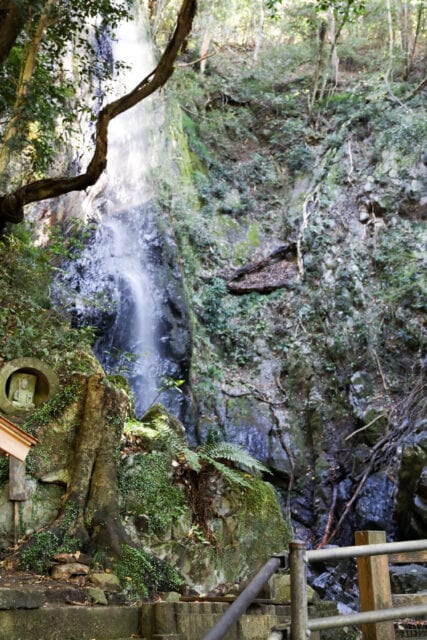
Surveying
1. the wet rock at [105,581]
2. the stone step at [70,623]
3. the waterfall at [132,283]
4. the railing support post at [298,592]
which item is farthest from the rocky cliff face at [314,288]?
the railing support post at [298,592]

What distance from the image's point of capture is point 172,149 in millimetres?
17672

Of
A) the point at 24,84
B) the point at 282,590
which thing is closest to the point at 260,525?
the point at 282,590

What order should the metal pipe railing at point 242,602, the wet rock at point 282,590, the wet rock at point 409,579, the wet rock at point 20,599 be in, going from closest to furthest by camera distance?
the metal pipe railing at point 242,602 < the wet rock at point 20,599 < the wet rock at point 282,590 < the wet rock at point 409,579

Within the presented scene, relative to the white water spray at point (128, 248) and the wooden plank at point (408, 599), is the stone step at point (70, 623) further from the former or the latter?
the white water spray at point (128, 248)

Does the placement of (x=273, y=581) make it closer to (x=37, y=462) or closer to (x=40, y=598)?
(x=40, y=598)

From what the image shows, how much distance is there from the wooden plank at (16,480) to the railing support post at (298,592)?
424cm

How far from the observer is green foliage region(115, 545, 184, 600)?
6020 mm

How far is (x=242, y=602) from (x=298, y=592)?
252 mm

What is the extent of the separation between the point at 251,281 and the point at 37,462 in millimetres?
10424

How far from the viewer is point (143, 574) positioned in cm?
625

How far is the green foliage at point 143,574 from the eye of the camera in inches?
237

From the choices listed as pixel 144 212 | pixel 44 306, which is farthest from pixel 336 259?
pixel 44 306

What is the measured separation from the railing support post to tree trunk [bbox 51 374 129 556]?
4.02m

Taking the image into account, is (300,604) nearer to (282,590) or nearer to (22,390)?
(282,590)
